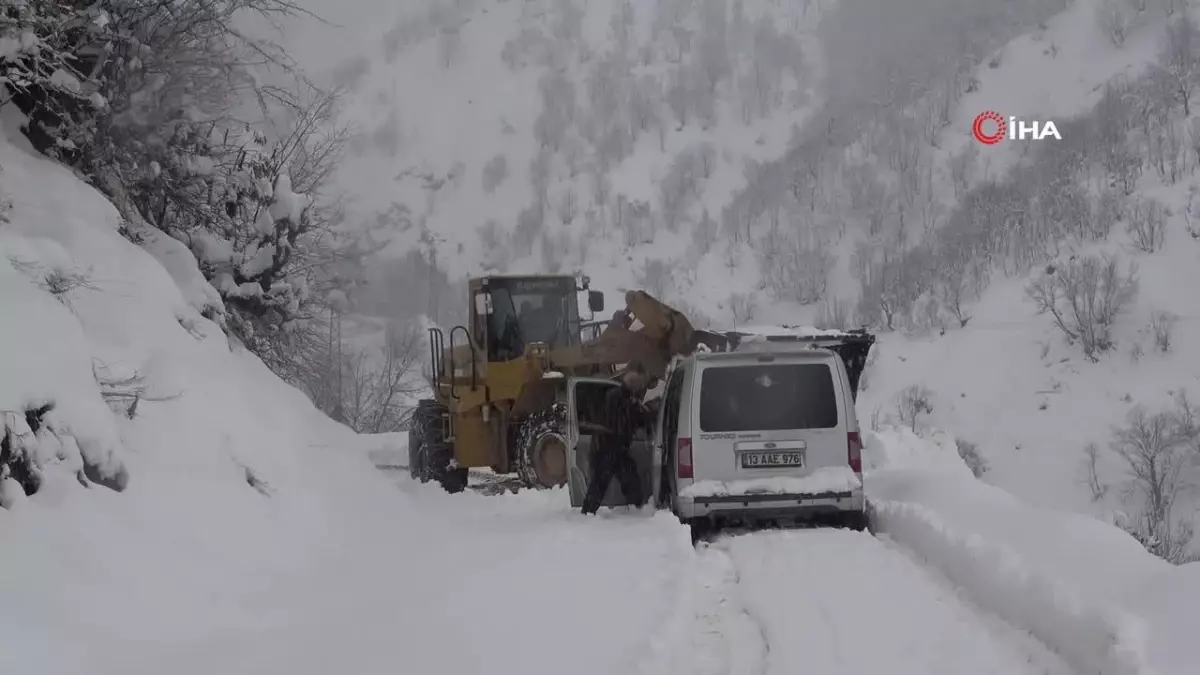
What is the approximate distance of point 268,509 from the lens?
26.4 feet

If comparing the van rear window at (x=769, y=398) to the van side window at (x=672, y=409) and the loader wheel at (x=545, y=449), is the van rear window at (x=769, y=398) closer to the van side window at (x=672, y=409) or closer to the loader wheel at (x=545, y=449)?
the van side window at (x=672, y=409)

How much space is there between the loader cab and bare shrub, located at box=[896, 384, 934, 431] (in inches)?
869

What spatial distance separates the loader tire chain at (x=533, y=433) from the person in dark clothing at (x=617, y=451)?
182 centimetres

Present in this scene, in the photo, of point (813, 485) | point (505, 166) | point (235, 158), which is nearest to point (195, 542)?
point (813, 485)

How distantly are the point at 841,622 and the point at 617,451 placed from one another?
6010 mm

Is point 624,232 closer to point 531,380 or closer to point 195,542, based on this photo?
point 531,380

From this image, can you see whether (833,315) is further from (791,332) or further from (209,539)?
(209,539)

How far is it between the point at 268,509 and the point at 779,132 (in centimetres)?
8159

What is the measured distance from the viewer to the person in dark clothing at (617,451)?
11898 mm

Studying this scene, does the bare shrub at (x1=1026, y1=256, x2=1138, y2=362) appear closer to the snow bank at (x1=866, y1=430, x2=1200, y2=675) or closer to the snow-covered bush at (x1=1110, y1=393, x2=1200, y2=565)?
the snow-covered bush at (x1=1110, y1=393, x2=1200, y2=565)

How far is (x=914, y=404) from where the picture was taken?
36500mm

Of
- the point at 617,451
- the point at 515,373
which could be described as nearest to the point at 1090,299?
the point at 515,373

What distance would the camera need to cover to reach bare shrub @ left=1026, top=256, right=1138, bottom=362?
35.5m

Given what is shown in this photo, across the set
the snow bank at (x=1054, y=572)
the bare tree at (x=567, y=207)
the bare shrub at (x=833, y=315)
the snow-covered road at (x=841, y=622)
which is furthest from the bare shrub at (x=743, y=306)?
the snow-covered road at (x=841, y=622)
